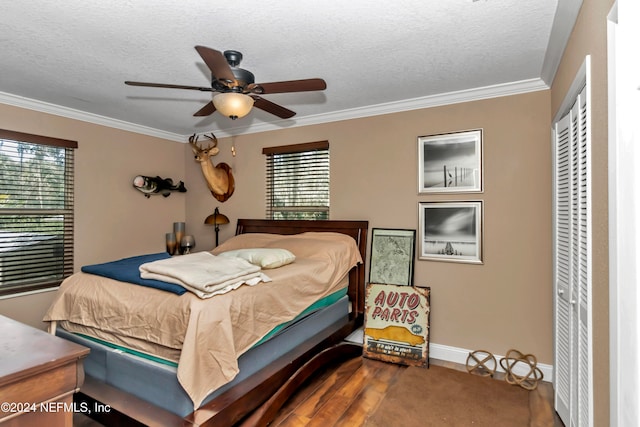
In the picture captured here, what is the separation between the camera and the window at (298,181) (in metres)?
4.09

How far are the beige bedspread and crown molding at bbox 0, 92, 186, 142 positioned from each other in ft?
7.25

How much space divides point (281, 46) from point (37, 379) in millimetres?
2244

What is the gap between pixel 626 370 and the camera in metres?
0.99

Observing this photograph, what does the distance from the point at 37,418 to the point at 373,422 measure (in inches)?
77.2

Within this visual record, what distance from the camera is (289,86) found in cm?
224

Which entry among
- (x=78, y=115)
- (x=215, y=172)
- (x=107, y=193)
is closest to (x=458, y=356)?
(x=215, y=172)

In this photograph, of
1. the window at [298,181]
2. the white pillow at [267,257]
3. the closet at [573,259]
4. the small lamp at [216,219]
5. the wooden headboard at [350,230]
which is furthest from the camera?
the small lamp at [216,219]

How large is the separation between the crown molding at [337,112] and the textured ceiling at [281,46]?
24mm

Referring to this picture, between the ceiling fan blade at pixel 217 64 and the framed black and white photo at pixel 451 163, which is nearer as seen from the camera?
the ceiling fan blade at pixel 217 64

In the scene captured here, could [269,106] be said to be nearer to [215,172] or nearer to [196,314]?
[196,314]

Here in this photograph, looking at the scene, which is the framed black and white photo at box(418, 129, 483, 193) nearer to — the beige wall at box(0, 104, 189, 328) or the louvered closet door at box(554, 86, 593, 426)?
the louvered closet door at box(554, 86, 593, 426)

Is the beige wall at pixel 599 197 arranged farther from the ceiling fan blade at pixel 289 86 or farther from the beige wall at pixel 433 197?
the ceiling fan blade at pixel 289 86

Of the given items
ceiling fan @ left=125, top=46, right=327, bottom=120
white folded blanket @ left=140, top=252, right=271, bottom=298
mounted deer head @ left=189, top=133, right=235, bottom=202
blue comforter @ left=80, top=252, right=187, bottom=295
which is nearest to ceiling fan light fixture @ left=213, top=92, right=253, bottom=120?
ceiling fan @ left=125, top=46, right=327, bottom=120

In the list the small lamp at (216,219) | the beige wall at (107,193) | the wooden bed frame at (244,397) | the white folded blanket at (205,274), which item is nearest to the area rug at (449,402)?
the wooden bed frame at (244,397)
